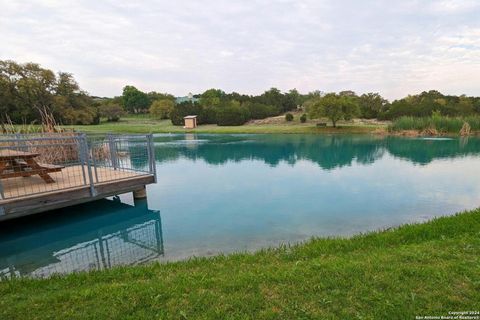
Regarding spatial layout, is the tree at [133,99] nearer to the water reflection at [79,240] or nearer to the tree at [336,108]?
the tree at [336,108]

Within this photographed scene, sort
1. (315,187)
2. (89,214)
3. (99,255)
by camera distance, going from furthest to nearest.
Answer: (315,187)
(89,214)
(99,255)

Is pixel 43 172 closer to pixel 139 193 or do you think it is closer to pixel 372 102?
pixel 139 193

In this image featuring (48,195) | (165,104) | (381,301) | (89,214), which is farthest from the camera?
(165,104)

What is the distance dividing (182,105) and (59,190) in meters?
47.6

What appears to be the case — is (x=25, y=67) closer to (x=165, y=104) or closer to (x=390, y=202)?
(x=165, y=104)

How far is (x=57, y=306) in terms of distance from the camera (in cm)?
284

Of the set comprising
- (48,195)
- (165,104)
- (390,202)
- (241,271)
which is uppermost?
(165,104)

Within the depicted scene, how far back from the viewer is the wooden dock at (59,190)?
5773 millimetres

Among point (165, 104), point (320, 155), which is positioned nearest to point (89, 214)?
point (320, 155)

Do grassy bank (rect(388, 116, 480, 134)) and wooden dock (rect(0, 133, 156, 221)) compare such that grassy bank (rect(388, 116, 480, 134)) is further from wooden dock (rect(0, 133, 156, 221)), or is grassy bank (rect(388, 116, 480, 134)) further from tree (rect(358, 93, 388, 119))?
wooden dock (rect(0, 133, 156, 221))

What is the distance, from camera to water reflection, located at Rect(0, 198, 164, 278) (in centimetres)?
488

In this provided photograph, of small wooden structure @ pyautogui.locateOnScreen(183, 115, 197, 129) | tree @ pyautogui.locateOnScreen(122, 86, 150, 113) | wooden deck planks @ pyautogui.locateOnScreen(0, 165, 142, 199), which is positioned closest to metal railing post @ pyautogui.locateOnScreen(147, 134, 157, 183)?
wooden deck planks @ pyautogui.locateOnScreen(0, 165, 142, 199)

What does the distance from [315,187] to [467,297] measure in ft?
23.0

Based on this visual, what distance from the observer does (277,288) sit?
303cm
